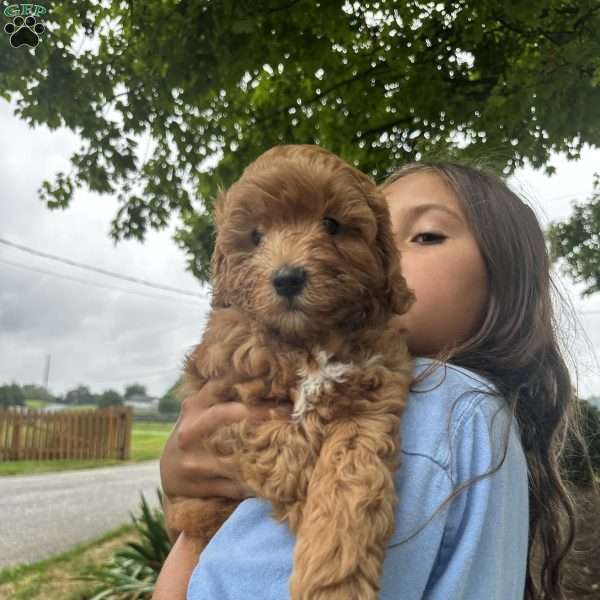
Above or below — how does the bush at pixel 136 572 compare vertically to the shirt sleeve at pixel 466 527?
below

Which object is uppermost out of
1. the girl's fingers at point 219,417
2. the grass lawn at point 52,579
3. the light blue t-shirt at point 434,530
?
the girl's fingers at point 219,417

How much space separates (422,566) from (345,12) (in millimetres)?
5674

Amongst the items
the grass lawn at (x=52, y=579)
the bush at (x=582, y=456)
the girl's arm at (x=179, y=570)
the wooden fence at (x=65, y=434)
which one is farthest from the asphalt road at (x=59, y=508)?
the girl's arm at (x=179, y=570)

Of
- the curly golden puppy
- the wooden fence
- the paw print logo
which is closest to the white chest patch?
the curly golden puppy

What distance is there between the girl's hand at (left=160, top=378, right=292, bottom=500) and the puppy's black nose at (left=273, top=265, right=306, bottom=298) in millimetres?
290

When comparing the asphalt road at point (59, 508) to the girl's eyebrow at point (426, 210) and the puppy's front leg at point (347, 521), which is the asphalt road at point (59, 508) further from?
the puppy's front leg at point (347, 521)

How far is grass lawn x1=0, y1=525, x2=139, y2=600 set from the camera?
6961 mm

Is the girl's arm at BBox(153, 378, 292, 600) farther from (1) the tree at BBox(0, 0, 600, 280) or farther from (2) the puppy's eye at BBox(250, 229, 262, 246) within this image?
(1) the tree at BBox(0, 0, 600, 280)

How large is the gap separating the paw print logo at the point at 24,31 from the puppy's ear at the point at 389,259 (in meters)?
4.36

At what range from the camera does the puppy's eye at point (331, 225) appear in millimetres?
1915

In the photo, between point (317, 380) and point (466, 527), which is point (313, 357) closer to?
point (317, 380)

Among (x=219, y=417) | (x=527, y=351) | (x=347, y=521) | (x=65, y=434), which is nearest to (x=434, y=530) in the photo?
(x=347, y=521)

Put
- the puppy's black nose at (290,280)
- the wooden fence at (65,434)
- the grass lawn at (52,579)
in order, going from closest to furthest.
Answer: the puppy's black nose at (290,280) < the grass lawn at (52,579) < the wooden fence at (65,434)

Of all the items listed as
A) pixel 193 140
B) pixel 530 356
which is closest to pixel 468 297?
pixel 530 356
